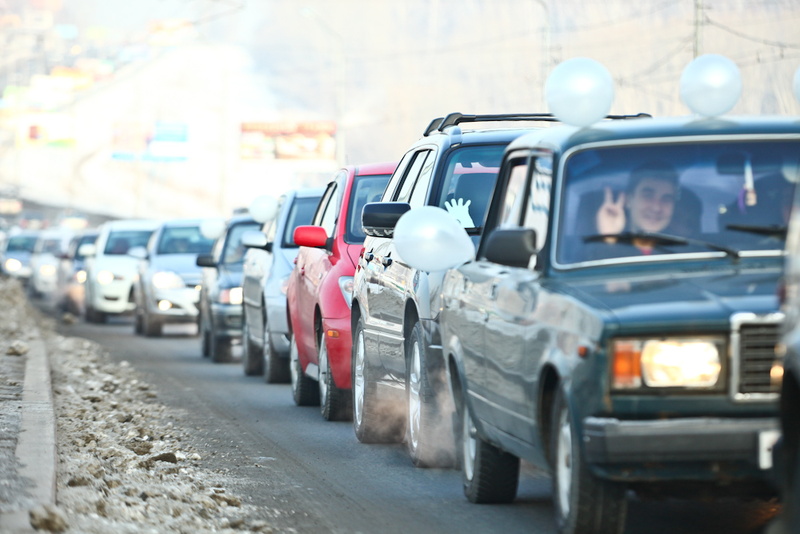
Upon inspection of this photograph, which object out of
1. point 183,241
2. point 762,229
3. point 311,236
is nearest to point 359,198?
point 311,236

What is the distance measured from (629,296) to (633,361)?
1.16ft

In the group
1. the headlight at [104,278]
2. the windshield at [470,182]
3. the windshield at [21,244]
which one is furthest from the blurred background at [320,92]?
the windshield at [470,182]

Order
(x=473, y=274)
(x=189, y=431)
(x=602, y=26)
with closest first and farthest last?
1. (x=473, y=274)
2. (x=189, y=431)
3. (x=602, y=26)

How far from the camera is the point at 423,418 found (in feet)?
29.3

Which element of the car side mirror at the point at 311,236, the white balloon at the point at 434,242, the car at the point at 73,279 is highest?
the white balloon at the point at 434,242

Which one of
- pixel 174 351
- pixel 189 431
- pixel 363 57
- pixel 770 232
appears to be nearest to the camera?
pixel 770 232

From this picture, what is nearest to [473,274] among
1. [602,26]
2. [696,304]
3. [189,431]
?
[696,304]

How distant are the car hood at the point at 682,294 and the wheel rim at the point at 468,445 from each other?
1715 mm

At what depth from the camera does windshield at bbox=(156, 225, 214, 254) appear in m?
25.3

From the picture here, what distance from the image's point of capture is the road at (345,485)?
7.30m

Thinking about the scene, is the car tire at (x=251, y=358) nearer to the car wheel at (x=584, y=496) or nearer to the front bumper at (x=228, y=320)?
the front bumper at (x=228, y=320)

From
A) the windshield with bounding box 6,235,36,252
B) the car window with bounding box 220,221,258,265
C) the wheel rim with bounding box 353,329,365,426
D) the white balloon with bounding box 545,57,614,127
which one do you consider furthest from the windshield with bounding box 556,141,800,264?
the windshield with bounding box 6,235,36,252

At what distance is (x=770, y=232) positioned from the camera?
21.9 feet

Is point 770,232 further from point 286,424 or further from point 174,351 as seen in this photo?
point 174,351
